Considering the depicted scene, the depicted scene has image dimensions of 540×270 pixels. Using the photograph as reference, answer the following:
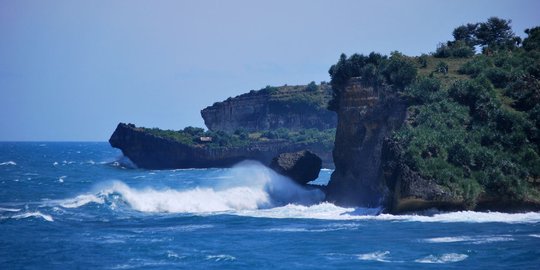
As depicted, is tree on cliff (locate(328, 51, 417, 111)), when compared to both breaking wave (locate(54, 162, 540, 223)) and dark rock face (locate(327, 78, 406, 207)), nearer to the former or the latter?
dark rock face (locate(327, 78, 406, 207))

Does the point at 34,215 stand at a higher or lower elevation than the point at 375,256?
higher

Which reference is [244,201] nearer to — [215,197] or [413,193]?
[215,197]

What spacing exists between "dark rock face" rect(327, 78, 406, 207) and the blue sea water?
1.98m

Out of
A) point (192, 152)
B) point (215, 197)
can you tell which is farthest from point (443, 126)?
point (192, 152)

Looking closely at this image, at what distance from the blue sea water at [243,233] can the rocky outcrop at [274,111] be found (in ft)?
237

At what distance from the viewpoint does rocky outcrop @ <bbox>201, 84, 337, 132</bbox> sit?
132m

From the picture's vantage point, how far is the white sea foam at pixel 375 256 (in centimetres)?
3153

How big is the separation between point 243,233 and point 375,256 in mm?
9439

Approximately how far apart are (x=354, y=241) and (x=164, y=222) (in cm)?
1300

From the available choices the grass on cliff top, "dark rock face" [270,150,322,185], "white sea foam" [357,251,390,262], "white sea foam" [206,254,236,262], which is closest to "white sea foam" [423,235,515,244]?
"white sea foam" [357,251,390,262]

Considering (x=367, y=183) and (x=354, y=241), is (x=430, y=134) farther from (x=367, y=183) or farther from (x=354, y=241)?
(x=354, y=241)

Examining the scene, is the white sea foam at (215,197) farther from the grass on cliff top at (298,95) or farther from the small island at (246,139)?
the grass on cliff top at (298,95)

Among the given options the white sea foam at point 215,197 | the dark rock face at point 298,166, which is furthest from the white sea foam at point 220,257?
the dark rock face at point 298,166

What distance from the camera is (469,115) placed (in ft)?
164
